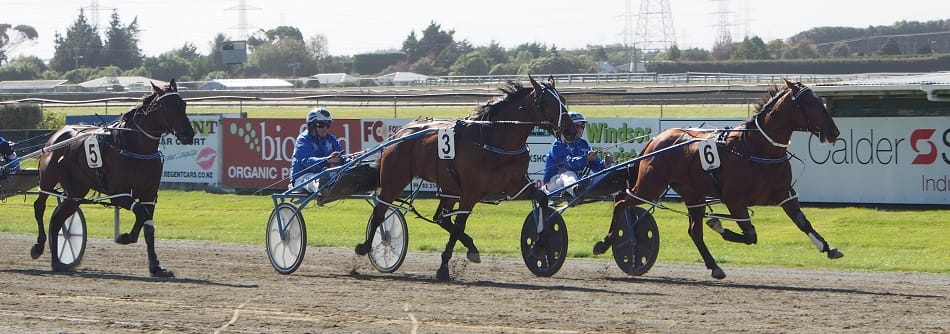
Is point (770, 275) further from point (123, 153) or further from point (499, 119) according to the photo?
point (123, 153)

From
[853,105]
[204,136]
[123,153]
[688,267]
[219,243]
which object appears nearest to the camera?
[123,153]

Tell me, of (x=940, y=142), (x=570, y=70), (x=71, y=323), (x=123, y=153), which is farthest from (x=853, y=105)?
(x=570, y=70)

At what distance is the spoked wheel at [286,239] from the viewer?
483 inches

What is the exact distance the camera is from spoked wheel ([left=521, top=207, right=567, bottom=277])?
37.1 feet

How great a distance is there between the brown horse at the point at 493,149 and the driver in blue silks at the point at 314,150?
1.10 m

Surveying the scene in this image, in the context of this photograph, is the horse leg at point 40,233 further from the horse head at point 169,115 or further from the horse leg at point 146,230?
the horse head at point 169,115

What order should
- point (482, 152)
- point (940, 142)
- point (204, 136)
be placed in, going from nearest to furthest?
point (482, 152)
point (940, 142)
point (204, 136)

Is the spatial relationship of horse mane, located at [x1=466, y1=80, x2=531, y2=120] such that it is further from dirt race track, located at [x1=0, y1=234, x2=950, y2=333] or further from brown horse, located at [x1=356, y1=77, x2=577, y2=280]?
dirt race track, located at [x1=0, y1=234, x2=950, y2=333]

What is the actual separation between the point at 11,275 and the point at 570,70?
6578cm

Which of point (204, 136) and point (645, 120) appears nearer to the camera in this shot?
point (645, 120)

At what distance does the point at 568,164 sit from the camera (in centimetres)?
1233

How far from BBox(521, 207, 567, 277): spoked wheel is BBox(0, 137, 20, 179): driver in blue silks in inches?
239

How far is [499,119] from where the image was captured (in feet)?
37.6

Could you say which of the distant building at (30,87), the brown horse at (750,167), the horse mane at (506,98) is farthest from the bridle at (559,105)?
the distant building at (30,87)
